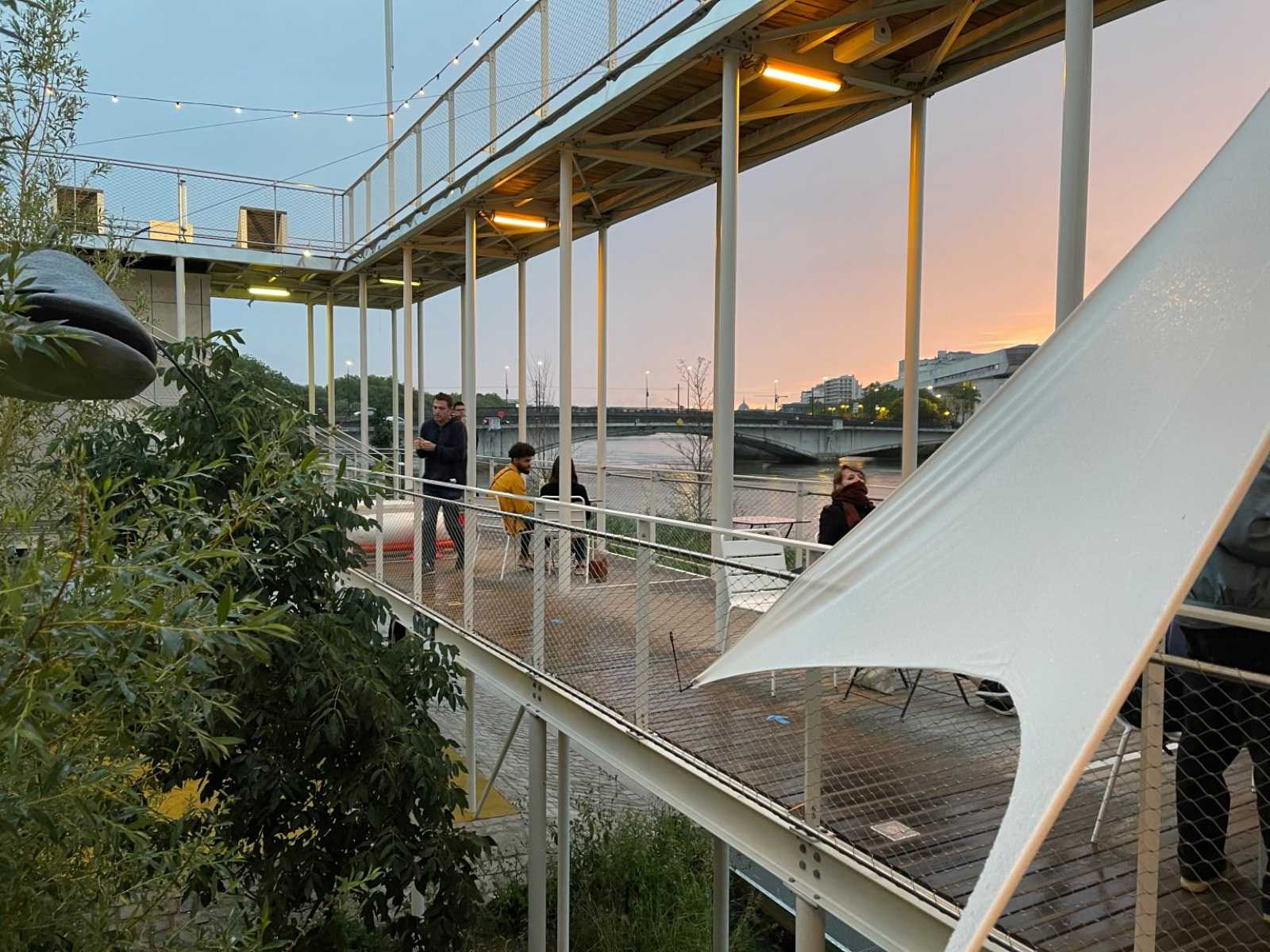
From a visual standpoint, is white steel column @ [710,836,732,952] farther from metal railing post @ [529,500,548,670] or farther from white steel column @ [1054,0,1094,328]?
white steel column @ [1054,0,1094,328]

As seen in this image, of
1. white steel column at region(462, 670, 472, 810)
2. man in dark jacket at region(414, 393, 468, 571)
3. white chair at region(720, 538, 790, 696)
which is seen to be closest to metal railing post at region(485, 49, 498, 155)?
man in dark jacket at region(414, 393, 468, 571)

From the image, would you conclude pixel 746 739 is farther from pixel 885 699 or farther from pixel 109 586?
pixel 109 586

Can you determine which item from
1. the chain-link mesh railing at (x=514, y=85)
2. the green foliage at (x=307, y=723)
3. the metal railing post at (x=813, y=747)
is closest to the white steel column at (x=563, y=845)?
the green foliage at (x=307, y=723)

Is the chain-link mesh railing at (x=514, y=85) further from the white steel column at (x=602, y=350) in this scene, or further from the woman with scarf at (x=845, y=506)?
the woman with scarf at (x=845, y=506)

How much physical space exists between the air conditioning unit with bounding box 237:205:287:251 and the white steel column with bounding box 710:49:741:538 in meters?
13.4

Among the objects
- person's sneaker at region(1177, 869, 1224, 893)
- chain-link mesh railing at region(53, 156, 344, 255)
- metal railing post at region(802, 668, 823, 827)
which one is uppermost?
chain-link mesh railing at region(53, 156, 344, 255)

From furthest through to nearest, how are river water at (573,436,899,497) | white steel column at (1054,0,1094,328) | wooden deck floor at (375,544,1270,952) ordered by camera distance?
river water at (573,436,899,497) → white steel column at (1054,0,1094,328) → wooden deck floor at (375,544,1270,952)

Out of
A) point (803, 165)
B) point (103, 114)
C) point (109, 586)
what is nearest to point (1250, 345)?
point (109, 586)

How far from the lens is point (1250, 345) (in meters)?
2.29

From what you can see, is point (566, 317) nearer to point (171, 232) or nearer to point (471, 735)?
point (471, 735)

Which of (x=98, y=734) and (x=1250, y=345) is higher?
(x=1250, y=345)

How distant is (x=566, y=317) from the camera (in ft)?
32.5

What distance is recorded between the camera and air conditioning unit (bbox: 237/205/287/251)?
17.6 m

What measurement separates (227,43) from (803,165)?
42604 millimetres
